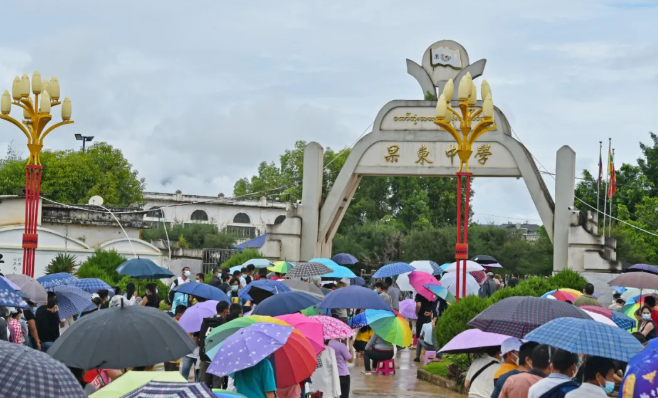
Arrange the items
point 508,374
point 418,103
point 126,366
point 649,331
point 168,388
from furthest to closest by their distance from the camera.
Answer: point 418,103 < point 649,331 < point 508,374 < point 126,366 < point 168,388

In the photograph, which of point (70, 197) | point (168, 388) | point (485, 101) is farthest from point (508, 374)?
point (70, 197)

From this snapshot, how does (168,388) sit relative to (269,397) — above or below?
above

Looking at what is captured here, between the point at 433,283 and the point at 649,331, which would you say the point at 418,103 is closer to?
the point at 433,283

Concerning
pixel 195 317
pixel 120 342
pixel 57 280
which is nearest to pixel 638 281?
pixel 195 317

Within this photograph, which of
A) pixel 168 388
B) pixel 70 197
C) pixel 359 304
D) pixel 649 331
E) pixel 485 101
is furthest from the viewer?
pixel 70 197

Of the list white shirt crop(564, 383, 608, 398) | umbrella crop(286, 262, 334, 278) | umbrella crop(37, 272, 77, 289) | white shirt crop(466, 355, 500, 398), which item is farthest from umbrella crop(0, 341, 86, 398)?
umbrella crop(286, 262, 334, 278)

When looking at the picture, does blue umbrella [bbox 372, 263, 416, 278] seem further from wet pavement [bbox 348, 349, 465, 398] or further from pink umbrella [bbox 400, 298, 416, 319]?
wet pavement [bbox 348, 349, 465, 398]

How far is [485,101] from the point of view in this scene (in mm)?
18641

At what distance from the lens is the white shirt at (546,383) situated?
22.2 ft

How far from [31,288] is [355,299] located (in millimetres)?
4737

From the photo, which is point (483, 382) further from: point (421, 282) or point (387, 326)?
point (421, 282)

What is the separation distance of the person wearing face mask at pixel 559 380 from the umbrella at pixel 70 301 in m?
9.46

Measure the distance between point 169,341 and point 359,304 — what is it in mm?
6718

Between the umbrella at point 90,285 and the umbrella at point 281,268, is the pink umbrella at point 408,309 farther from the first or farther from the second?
the umbrella at point 90,285
